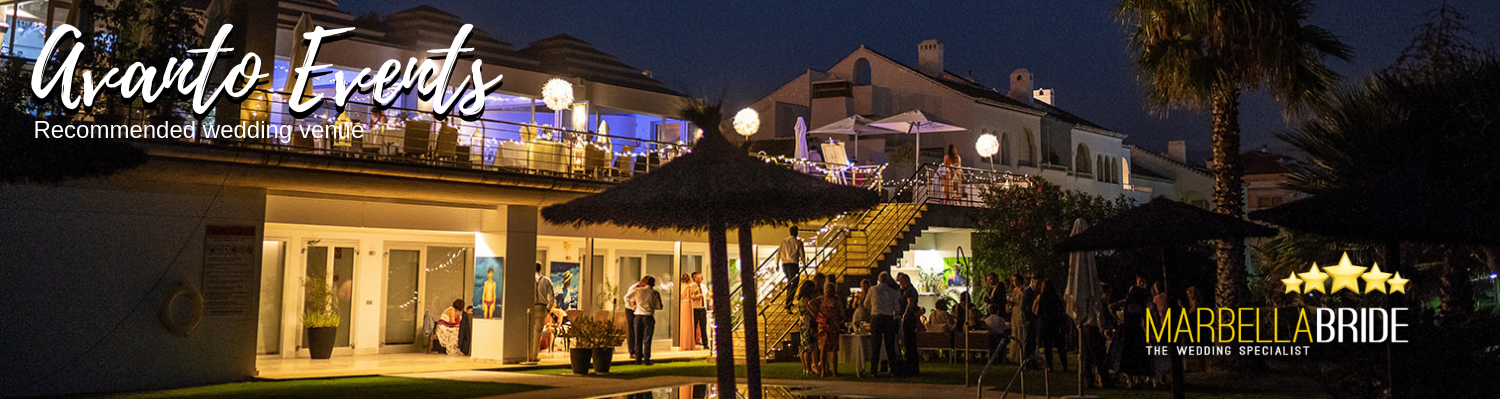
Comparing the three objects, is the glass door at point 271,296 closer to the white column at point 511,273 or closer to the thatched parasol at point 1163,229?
the white column at point 511,273

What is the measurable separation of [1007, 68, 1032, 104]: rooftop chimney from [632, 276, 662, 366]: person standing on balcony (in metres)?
29.7

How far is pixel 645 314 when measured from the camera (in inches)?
779

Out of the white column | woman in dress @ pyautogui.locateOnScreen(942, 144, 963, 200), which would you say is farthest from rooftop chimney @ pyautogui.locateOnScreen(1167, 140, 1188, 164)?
the white column

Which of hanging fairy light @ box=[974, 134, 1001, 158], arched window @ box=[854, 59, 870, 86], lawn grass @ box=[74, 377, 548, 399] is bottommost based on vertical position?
lawn grass @ box=[74, 377, 548, 399]

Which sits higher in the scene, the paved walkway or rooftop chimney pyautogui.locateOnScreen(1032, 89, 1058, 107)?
rooftop chimney pyautogui.locateOnScreen(1032, 89, 1058, 107)

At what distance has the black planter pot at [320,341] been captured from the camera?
63.2ft

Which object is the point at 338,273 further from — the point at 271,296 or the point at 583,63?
the point at 583,63

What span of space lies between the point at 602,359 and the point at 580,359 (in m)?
0.39

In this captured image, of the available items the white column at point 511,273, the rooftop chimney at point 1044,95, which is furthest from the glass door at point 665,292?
the rooftop chimney at point 1044,95

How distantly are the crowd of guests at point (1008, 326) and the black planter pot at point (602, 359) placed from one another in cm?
276

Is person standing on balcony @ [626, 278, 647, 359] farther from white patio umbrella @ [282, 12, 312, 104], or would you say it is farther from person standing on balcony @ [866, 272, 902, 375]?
white patio umbrella @ [282, 12, 312, 104]

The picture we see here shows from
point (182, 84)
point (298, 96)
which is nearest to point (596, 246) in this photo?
point (298, 96)

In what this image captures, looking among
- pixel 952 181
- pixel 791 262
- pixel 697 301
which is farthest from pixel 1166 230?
pixel 952 181

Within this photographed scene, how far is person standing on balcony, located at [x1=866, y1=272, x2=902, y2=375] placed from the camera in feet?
56.0
